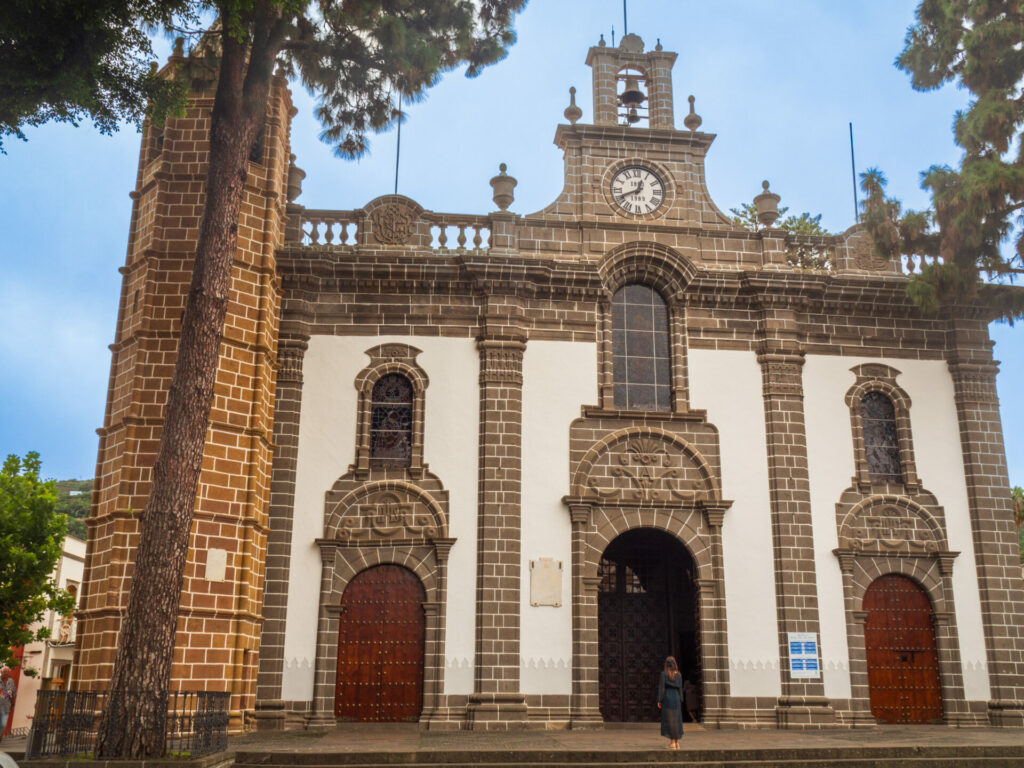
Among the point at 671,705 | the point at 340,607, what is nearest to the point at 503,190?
the point at 340,607

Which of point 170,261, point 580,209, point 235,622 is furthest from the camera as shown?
point 580,209

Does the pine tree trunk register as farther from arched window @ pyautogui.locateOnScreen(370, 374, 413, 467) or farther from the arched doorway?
the arched doorway

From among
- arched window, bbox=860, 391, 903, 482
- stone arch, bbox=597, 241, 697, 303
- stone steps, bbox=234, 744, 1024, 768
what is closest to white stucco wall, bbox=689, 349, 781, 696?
stone arch, bbox=597, 241, 697, 303

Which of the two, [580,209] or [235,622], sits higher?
[580,209]

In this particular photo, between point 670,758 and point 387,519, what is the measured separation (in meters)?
6.69

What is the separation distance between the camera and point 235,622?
48.6 feet

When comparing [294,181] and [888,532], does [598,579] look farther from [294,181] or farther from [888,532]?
[294,181]

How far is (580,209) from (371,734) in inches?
409

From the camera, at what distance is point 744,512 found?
1756cm

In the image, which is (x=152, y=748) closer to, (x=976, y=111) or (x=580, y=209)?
(x=580, y=209)

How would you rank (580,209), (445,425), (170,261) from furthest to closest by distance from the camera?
(580,209)
(445,425)
(170,261)

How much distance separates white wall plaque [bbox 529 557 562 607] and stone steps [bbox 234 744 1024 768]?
13.9 ft

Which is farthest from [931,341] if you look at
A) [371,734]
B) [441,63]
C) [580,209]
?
[371,734]

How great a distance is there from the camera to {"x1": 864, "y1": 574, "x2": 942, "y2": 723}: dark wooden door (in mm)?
17141
